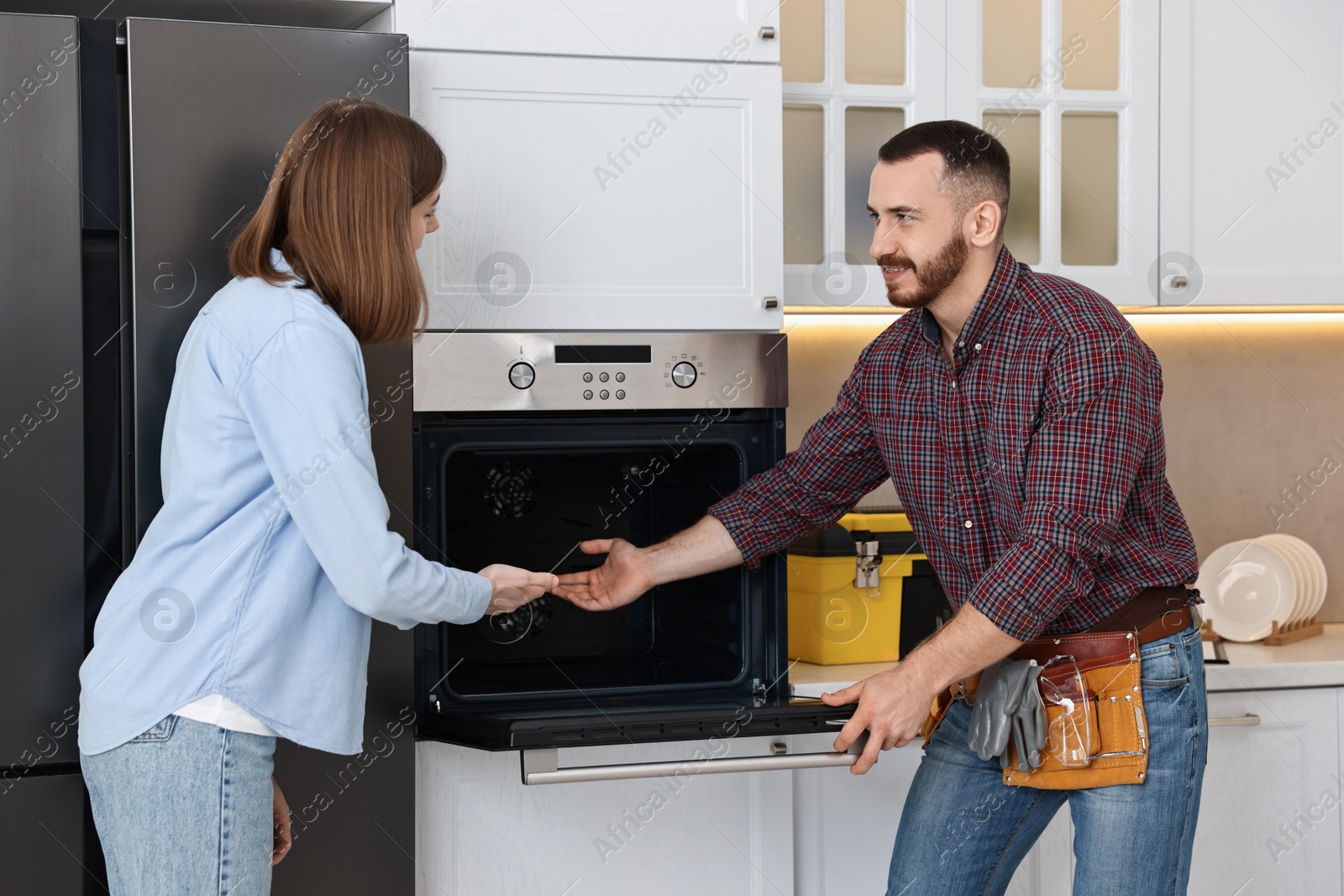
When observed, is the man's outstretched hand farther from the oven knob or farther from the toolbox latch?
the toolbox latch

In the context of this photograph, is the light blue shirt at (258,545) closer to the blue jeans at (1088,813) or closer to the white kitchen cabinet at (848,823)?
the blue jeans at (1088,813)

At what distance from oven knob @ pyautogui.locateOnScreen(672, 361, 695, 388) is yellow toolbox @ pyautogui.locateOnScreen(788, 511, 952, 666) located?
0.40 metres

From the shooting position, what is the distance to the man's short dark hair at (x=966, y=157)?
1546 mm

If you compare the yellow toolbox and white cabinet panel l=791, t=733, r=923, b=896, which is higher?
the yellow toolbox

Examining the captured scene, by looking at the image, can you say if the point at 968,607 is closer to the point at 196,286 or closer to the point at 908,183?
the point at 908,183

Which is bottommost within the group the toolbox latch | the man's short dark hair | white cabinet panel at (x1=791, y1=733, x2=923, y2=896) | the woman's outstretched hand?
white cabinet panel at (x1=791, y1=733, x2=923, y2=896)

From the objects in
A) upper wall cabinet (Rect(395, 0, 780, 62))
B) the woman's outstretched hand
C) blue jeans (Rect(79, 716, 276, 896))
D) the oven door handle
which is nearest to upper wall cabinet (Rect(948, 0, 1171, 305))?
upper wall cabinet (Rect(395, 0, 780, 62))

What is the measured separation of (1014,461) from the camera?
4.85 ft

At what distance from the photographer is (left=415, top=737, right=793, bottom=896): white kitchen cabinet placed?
1.72 meters

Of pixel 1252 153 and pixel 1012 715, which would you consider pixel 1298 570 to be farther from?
pixel 1012 715

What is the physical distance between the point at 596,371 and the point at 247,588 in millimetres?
681

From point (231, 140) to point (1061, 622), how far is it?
3.96ft

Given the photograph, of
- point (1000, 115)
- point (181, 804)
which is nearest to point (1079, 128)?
point (1000, 115)

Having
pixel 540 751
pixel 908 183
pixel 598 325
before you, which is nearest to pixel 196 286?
pixel 598 325
